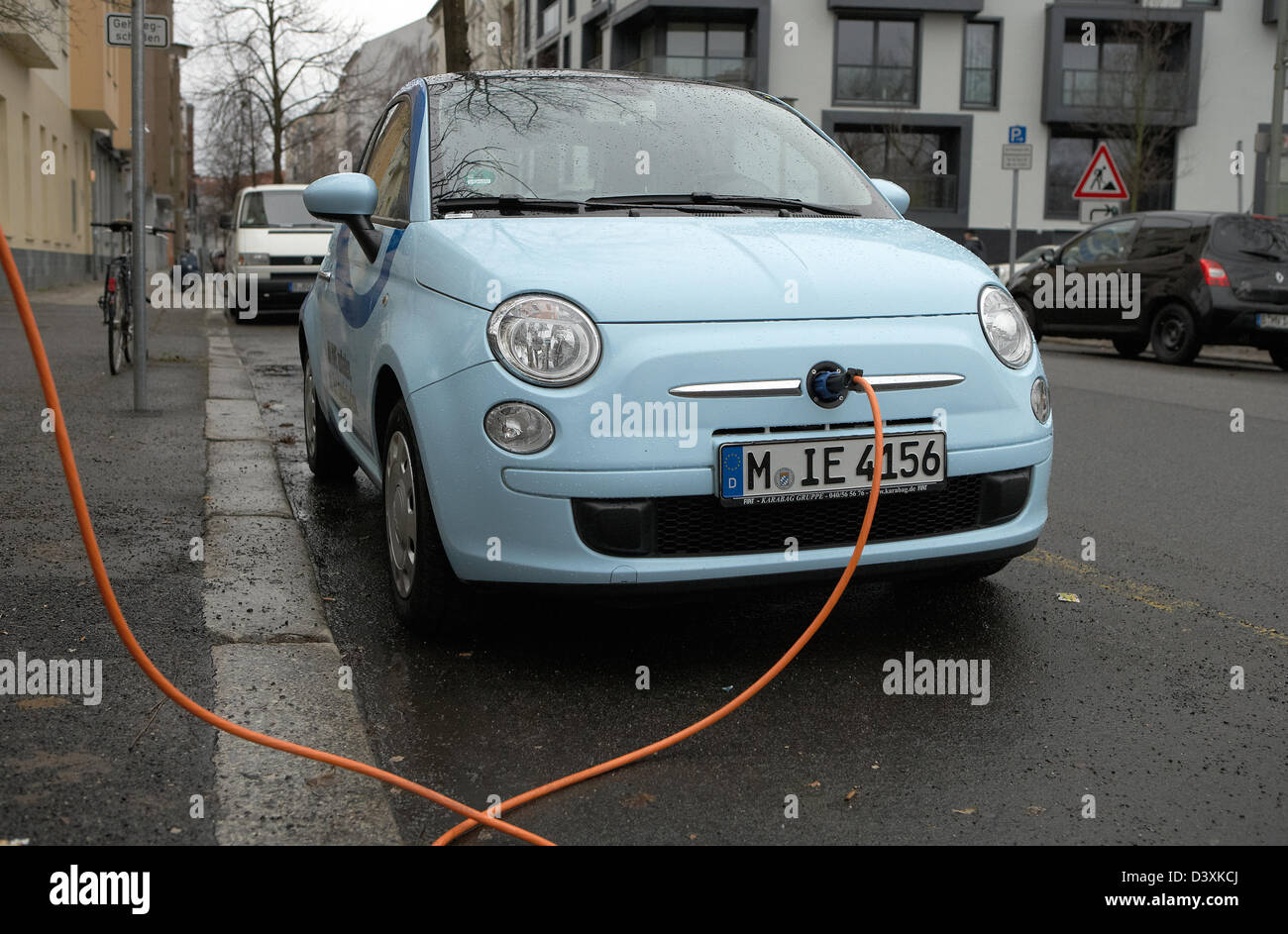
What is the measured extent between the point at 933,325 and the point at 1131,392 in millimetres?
8153

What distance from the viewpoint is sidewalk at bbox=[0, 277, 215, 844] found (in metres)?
2.63

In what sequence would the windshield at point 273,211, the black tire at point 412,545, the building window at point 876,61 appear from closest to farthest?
the black tire at point 412,545 → the windshield at point 273,211 → the building window at point 876,61

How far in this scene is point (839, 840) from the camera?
2.57 meters

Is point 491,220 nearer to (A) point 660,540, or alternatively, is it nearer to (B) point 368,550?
(A) point 660,540

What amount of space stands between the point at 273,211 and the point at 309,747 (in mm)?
17122

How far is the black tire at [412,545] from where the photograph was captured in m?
3.59

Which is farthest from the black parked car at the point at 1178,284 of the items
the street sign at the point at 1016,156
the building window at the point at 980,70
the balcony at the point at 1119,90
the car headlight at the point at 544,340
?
the building window at the point at 980,70

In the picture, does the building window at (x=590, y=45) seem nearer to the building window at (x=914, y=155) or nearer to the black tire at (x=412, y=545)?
the building window at (x=914, y=155)

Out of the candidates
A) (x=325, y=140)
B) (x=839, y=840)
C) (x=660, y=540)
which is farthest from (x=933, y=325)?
(x=325, y=140)

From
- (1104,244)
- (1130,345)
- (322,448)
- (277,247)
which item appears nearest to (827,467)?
(322,448)

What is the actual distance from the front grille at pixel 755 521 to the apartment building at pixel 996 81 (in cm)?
3931

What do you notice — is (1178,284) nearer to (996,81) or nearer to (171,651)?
(171,651)

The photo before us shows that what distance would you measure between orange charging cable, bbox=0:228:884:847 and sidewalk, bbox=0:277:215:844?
0.15m

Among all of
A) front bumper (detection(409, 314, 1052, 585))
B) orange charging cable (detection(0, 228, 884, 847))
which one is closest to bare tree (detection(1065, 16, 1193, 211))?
front bumper (detection(409, 314, 1052, 585))
